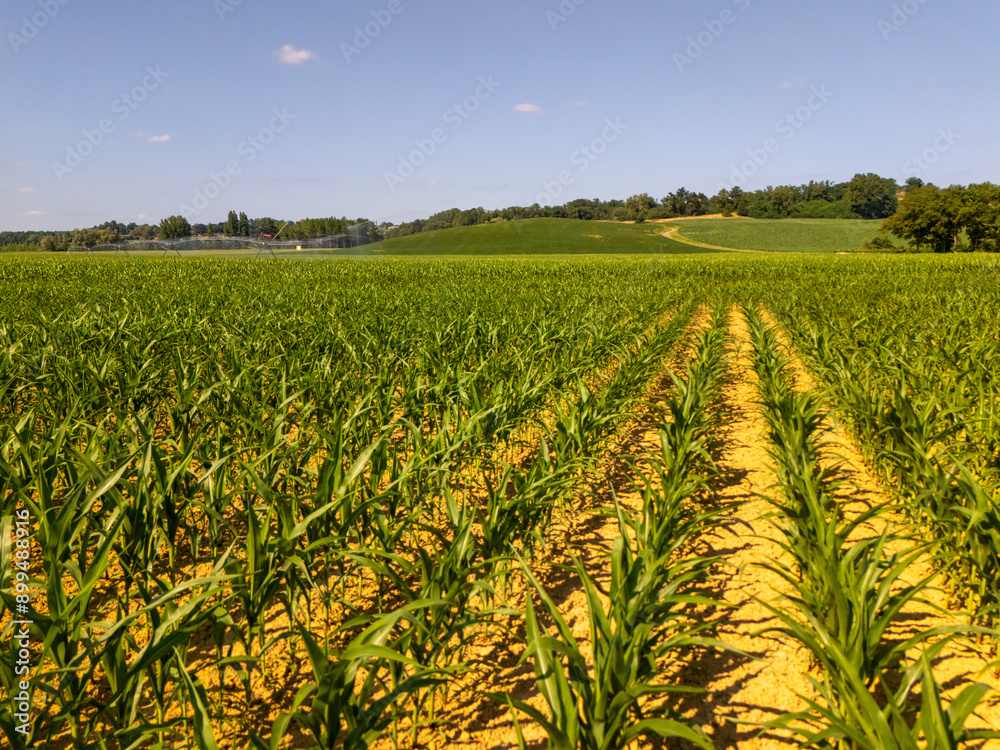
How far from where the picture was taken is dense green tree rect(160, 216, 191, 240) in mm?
80850

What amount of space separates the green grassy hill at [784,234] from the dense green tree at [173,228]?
80327 mm

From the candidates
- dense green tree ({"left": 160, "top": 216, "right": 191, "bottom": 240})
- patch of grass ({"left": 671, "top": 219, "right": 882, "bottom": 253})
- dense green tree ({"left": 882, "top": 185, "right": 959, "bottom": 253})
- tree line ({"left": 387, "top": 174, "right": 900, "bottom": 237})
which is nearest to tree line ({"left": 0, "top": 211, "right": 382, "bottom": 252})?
dense green tree ({"left": 160, "top": 216, "right": 191, "bottom": 240})

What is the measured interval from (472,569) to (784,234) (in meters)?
87.7

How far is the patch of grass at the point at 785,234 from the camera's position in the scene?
70.8 m

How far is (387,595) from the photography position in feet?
8.99

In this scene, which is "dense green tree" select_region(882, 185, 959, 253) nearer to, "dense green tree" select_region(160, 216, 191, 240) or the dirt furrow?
the dirt furrow

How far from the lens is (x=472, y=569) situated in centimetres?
192

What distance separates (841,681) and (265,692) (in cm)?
213

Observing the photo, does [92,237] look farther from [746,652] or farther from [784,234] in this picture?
[746,652]

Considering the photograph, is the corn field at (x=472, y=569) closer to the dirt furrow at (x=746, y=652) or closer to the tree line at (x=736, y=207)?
the dirt furrow at (x=746, y=652)

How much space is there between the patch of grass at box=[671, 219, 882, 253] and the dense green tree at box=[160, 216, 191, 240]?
80327 millimetres

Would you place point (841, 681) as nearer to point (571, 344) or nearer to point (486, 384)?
point (486, 384)

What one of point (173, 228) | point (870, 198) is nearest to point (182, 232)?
point (173, 228)

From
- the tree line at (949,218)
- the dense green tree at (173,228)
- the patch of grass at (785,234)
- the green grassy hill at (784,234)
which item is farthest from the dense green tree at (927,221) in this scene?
the dense green tree at (173,228)
